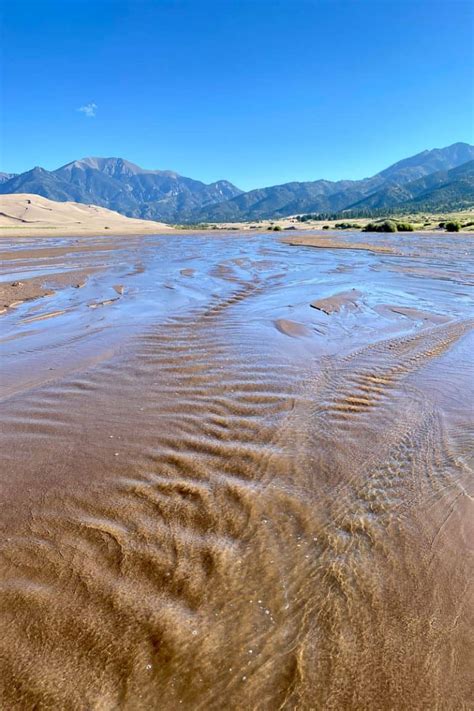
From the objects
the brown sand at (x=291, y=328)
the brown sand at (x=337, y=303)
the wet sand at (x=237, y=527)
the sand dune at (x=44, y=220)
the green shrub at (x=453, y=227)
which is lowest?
the wet sand at (x=237, y=527)

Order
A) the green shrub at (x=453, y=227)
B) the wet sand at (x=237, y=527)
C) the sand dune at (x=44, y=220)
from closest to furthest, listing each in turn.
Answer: the wet sand at (x=237, y=527)
the green shrub at (x=453, y=227)
the sand dune at (x=44, y=220)

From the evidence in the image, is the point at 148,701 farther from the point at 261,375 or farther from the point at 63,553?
the point at 261,375

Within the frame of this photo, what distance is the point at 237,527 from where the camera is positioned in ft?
11.0

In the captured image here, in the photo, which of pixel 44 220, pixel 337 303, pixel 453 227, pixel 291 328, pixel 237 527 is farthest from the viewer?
pixel 44 220

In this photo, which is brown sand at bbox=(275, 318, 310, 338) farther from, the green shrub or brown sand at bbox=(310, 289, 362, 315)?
the green shrub

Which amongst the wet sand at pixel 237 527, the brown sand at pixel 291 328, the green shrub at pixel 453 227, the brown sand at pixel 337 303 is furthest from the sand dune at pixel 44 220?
the wet sand at pixel 237 527

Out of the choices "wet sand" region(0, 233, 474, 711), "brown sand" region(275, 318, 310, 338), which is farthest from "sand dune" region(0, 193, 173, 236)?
"wet sand" region(0, 233, 474, 711)

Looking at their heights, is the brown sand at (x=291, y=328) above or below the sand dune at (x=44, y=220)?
below

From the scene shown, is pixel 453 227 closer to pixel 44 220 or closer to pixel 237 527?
pixel 237 527

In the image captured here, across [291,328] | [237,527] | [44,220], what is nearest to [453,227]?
[291,328]

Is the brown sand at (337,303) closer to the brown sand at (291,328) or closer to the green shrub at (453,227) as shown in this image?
the brown sand at (291,328)

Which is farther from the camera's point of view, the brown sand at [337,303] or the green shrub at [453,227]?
the green shrub at [453,227]

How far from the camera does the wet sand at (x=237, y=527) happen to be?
7.52 ft

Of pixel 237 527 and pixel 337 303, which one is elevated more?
pixel 337 303
